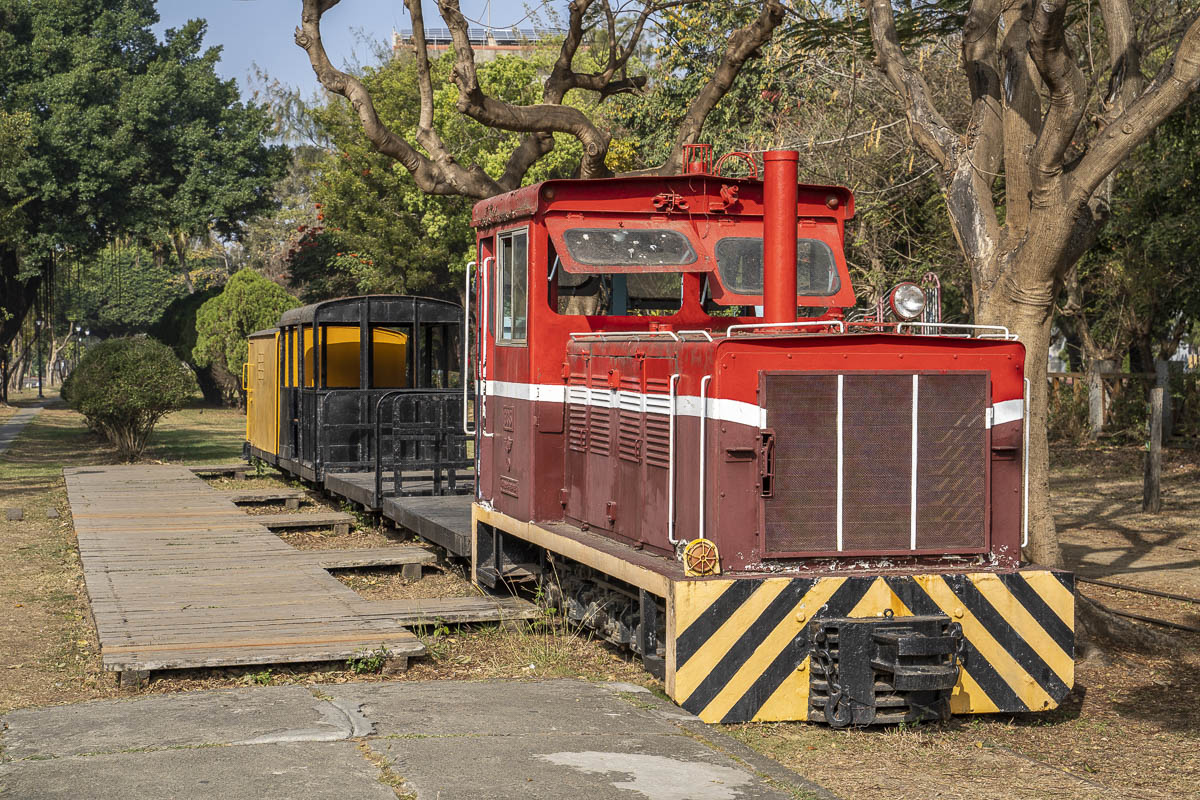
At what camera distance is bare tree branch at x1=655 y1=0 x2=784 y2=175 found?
13195 mm

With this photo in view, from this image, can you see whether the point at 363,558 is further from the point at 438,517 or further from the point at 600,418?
the point at 600,418

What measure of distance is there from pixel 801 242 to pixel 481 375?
2671 mm

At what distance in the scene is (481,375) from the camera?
9.91 m

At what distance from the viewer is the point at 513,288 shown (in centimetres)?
900

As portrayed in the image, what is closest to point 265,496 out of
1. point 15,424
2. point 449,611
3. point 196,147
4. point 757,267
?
point 449,611

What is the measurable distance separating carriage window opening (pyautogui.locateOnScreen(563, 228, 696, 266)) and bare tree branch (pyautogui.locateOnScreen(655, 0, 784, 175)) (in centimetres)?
465

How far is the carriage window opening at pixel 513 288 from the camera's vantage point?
8.73 metres

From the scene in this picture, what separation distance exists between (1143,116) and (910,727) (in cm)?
422

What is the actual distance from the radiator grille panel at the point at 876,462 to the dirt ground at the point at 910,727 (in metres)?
0.98

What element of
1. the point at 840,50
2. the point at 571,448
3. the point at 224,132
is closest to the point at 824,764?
the point at 571,448

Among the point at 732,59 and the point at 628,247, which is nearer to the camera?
the point at 628,247

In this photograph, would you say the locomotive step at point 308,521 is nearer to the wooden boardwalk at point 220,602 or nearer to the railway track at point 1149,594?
the wooden boardwalk at point 220,602

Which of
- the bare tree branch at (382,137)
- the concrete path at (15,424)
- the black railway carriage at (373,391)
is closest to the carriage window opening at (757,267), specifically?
the black railway carriage at (373,391)

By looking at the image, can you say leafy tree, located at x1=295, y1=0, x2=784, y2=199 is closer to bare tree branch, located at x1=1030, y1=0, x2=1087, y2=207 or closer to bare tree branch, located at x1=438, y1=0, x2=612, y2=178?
bare tree branch, located at x1=438, y1=0, x2=612, y2=178
